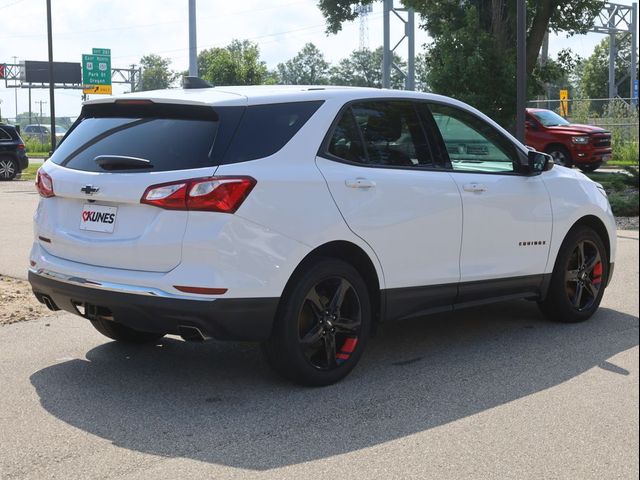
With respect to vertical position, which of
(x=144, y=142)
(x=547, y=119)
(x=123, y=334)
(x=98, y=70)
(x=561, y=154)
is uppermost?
(x=98, y=70)

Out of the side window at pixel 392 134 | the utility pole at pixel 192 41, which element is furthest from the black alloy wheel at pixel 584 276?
the utility pole at pixel 192 41

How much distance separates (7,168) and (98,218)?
943 inches

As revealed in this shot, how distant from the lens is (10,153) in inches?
1085

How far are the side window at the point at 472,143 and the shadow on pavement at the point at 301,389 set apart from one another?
1.28m

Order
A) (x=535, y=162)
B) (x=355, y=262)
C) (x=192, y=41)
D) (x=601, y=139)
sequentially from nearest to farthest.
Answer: (x=355, y=262), (x=535, y=162), (x=601, y=139), (x=192, y=41)

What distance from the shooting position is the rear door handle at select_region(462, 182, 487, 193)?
20.0ft

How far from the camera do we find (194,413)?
489cm

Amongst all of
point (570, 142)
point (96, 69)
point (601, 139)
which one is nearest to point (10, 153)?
point (570, 142)

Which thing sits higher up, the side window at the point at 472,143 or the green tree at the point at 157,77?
the green tree at the point at 157,77

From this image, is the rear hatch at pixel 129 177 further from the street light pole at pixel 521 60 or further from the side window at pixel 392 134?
the street light pole at pixel 521 60

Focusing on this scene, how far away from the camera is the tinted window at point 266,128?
16.5 feet

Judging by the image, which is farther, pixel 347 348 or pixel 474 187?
pixel 474 187

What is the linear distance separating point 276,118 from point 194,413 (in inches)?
69.1

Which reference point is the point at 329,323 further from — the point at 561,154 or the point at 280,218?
the point at 561,154
